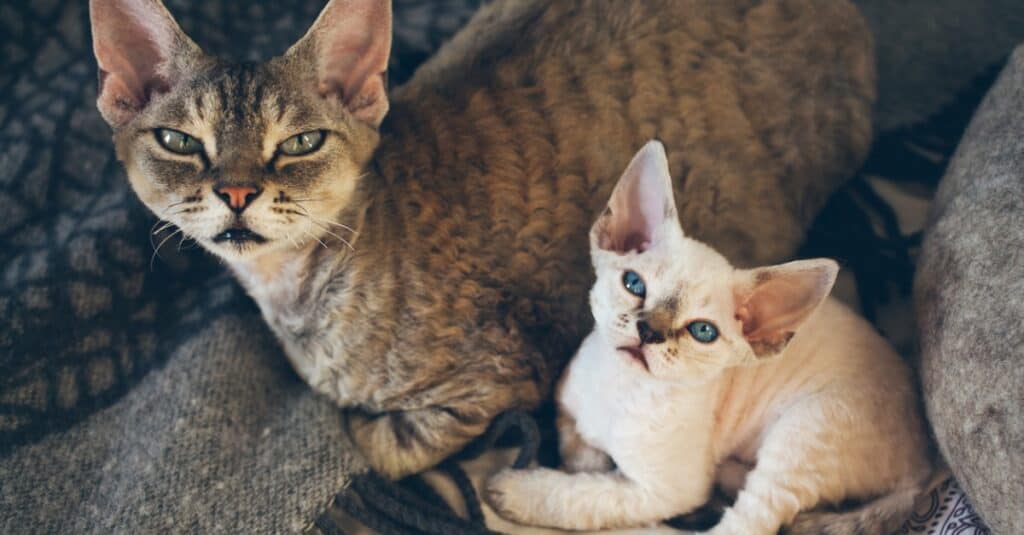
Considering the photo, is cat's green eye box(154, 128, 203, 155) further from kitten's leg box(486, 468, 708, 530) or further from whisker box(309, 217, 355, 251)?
kitten's leg box(486, 468, 708, 530)

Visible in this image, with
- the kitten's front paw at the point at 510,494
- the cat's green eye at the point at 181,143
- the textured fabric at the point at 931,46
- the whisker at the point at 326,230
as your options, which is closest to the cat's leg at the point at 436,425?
the kitten's front paw at the point at 510,494

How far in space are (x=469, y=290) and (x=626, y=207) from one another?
349 millimetres

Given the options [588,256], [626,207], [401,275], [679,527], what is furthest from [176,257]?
[679,527]

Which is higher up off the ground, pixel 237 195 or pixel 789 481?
pixel 237 195

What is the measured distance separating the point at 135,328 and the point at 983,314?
1592 millimetres

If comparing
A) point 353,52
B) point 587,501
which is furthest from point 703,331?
point 353,52

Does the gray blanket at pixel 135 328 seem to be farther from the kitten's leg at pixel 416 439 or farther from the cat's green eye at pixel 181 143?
the cat's green eye at pixel 181 143

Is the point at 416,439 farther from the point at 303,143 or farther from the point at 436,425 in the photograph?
the point at 303,143

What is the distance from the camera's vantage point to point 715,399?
55.1 inches

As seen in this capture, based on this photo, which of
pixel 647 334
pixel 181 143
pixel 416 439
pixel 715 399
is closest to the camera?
pixel 647 334

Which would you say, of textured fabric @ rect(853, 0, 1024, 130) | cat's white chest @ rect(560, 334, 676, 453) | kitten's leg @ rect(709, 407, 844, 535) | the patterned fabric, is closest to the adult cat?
cat's white chest @ rect(560, 334, 676, 453)

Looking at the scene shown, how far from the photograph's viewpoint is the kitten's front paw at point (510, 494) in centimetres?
142

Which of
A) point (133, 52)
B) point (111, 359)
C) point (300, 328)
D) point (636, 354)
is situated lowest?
point (111, 359)

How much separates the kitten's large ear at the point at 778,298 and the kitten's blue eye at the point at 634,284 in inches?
5.6
